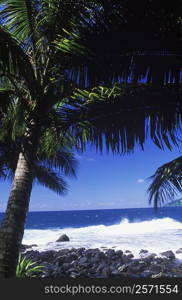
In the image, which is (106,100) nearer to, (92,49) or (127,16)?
(92,49)

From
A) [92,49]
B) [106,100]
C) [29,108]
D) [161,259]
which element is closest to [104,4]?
[92,49]

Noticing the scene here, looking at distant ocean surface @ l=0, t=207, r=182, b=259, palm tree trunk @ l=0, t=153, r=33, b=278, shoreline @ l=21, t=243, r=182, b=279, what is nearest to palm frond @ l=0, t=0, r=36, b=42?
palm tree trunk @ l=0, t=153, r=33, b=278

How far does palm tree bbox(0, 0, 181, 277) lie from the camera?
2.19 meters

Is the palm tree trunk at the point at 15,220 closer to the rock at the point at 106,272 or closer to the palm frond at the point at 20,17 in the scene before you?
the palm frond at the point at 20,17

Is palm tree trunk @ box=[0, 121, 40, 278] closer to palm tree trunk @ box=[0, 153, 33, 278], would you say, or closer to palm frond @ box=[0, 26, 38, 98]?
palm tree trunk @ box=[0, 153, 33, 278]

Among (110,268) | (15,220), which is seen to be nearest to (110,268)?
(110,268)

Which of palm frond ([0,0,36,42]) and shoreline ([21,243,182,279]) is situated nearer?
palm frond ([0,0,36,42])

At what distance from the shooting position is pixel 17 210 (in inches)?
90.4

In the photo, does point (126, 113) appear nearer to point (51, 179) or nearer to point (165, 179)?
point (165, 179)

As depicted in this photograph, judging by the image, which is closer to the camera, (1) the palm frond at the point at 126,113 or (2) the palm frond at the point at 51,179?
(1) the palm frond at the point at 126,113

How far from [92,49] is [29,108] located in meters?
1.10

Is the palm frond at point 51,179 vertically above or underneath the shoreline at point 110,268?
above

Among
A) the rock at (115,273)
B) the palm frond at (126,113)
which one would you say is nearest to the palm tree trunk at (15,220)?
the palm frond at (126,113)

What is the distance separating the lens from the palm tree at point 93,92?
2.19 m
